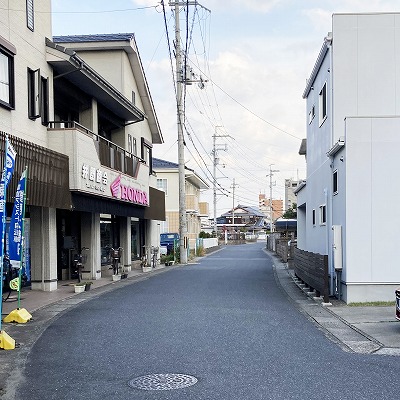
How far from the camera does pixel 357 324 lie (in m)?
11.5

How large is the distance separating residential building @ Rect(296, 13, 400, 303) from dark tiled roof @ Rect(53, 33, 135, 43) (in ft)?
30.4

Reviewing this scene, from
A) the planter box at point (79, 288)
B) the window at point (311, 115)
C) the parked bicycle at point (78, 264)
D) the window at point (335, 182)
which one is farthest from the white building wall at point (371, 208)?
the parked bicycle at point (78, 264)

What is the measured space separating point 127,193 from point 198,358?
15.9 meters

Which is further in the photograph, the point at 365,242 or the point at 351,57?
the point at 351,57

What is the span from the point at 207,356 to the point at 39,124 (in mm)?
10491

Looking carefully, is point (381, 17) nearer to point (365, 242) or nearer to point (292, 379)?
point (365, 242)

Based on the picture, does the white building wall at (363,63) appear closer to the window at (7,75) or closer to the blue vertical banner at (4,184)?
the window at (7,75)

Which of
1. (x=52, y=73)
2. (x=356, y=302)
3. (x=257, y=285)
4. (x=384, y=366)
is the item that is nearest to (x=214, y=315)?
(x=356, y=302)

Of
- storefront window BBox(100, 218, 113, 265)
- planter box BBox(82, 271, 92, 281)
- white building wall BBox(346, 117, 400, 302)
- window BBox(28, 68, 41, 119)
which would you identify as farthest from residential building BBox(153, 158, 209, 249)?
white building wall BBox(346, 117, 400, 302)

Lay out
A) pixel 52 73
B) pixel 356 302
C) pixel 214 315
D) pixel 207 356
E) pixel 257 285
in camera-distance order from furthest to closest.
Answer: pixel 257 285, pixel 52 73, pixel 356 302, pixel 214 315, pixel 207 356

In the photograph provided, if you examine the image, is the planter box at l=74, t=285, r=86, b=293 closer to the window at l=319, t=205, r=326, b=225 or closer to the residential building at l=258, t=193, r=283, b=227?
the window at l=319, t=205, r=326, b=225

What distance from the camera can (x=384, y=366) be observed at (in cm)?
787

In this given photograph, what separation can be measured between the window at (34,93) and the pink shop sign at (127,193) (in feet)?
18.9

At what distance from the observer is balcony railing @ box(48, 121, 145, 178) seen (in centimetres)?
1934
